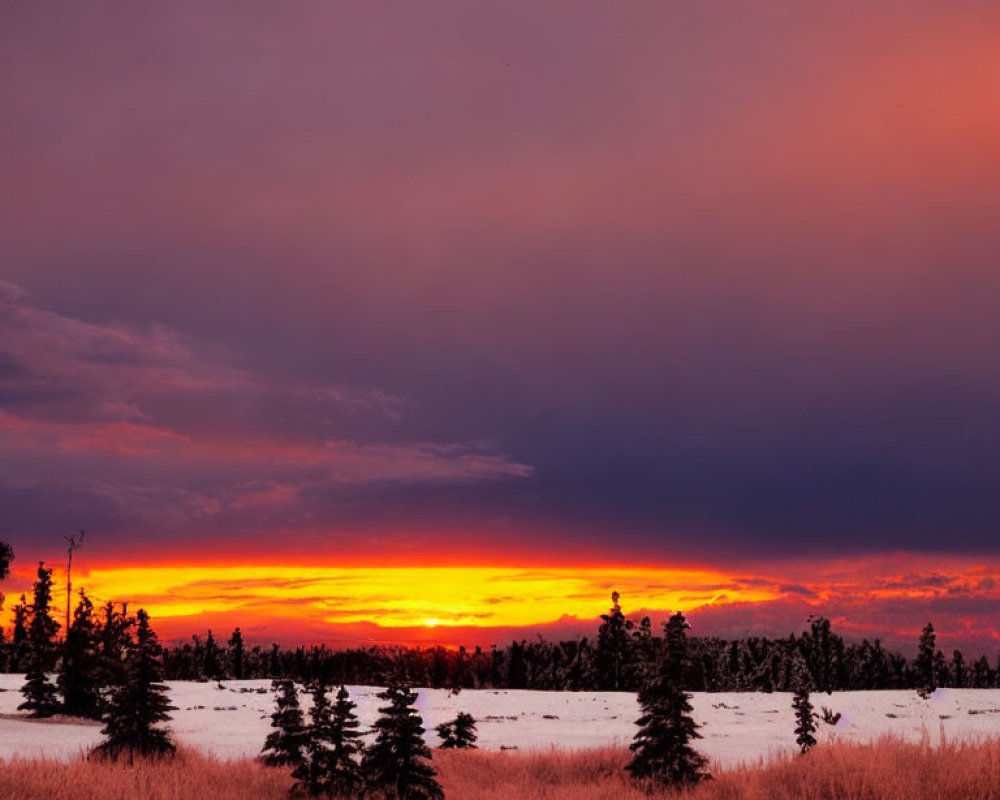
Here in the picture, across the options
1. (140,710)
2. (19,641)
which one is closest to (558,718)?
(140,710)

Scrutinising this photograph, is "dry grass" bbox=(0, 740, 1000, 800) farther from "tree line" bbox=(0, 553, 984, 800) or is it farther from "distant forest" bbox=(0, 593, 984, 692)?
"distant forest" bbox=(0, 593, 984, 692)

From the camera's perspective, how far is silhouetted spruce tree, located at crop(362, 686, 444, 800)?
17547mm

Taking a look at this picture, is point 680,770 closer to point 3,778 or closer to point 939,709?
point 3,778

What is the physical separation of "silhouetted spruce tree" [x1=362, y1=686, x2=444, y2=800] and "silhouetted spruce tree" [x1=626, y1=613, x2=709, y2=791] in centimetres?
442

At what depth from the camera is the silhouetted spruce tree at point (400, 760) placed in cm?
1755

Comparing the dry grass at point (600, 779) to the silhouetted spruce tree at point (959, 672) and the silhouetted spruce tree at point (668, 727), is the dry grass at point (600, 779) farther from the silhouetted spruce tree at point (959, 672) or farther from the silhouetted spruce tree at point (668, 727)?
the silhouetted spruce tree at point (959, 672)

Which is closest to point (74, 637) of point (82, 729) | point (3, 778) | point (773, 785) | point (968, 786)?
point (82, 729)

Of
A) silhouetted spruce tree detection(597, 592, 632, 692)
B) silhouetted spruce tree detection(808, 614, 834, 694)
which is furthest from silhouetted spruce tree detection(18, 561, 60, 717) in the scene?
silhouetted spruce tree detection(808, 614, 834, 694)

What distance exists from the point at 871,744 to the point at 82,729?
86.3 ft

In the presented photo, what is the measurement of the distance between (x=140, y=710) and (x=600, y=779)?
34.7 ft

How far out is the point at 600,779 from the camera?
21.1m

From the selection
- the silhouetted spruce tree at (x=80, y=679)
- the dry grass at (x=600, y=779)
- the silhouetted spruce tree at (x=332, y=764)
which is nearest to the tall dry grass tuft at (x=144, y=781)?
the dry grass at (x=600, y=779)

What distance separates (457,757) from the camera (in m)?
24.4

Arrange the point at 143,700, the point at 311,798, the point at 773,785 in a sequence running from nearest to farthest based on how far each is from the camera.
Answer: the point at 773,785 < the point at 311,798 < the point at 143,700
